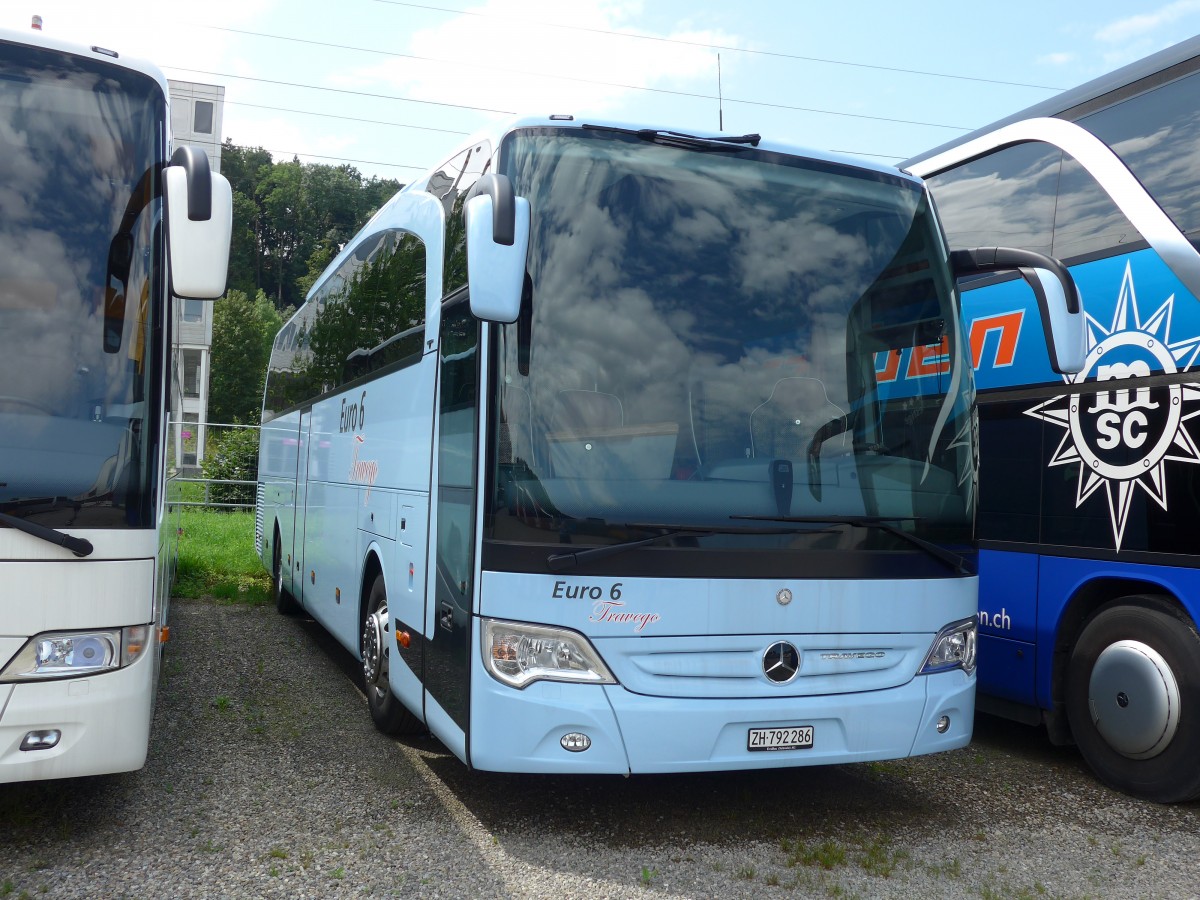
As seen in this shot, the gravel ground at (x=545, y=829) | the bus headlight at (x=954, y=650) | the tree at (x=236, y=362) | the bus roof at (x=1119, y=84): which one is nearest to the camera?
the gravel ground at (x=545, y=829)

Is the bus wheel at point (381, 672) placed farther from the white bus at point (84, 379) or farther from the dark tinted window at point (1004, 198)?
the dark tinted window at point (1004, 198)

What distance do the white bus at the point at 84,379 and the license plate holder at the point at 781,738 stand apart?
2539mm

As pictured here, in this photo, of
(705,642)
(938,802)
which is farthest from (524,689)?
(938,802)

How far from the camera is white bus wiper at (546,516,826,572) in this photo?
16.2ft

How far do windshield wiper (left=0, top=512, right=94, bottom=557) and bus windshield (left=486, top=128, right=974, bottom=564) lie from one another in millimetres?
1618

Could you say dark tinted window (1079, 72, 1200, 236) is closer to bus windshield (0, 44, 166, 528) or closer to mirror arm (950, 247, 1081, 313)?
mirror arm (950, 247, 1081, 313)

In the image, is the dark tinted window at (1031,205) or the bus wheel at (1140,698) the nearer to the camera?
the bus wheel at (1140,698)

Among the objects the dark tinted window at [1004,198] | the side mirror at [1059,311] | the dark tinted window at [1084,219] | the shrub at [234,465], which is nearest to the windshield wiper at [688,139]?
the side mirror at [1059,311]

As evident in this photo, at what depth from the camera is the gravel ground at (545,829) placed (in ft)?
15.7

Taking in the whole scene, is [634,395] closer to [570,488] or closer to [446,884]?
[570,488]

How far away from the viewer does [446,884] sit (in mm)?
4703

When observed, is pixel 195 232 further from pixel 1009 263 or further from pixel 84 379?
pixel 1009 263

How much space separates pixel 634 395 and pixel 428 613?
62.3 inches

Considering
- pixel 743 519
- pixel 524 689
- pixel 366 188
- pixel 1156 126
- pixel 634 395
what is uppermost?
pixel 366 188
